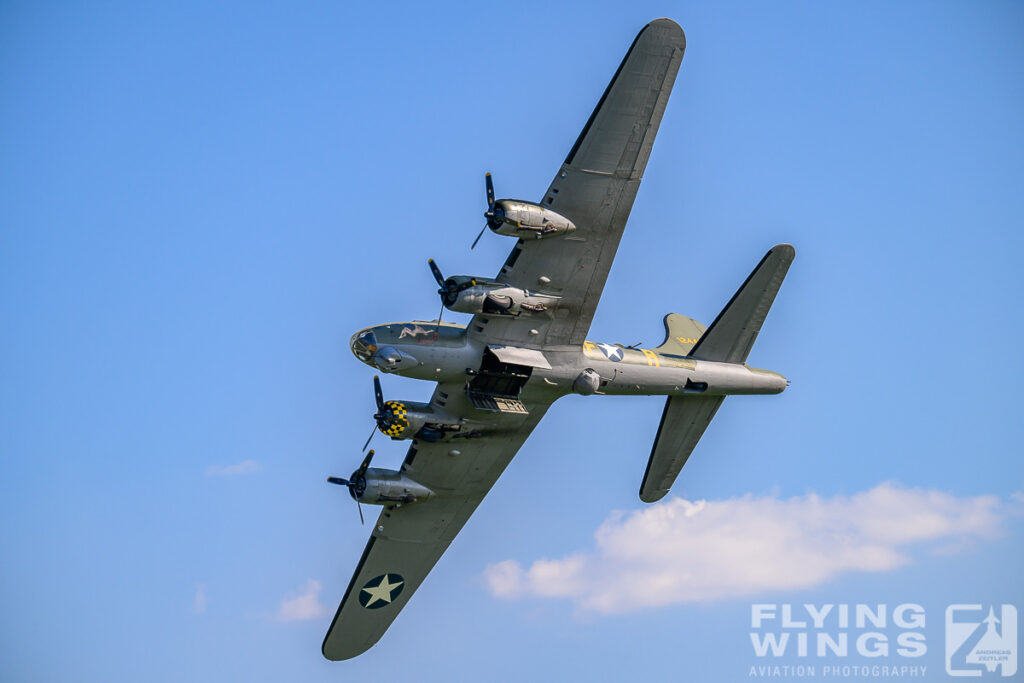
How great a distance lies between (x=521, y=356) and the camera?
30641 mm

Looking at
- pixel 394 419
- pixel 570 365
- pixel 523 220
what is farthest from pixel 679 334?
pixel 394 419

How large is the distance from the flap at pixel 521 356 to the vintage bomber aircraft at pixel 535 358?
0.03 metres

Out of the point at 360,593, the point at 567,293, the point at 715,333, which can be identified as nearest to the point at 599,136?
the point at 567,293

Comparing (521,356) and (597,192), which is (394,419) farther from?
(597,192)

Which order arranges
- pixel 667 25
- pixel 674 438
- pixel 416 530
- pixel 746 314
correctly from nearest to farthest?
1. pixel 667 25
2. pixel 746 314
3. pixel 674 438
4. pixel 416 530

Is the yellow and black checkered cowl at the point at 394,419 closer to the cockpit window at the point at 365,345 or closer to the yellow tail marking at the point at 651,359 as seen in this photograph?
the cockpit window at the point at 365,345

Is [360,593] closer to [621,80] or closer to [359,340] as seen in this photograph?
[359,340]

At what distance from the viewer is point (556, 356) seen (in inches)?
1237

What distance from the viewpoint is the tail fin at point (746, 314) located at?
33625 millimetres

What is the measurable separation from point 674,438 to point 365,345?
11.5 m

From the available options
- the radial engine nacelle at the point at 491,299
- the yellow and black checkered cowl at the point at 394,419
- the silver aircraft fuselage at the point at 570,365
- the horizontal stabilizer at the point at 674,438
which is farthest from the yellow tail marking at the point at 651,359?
the yellow and black checkered cowl at the point at 394,419

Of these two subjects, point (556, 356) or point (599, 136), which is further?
point (556, 356)

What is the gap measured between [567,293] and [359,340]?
5.84 meters

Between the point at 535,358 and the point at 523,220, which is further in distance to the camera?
the point at 535,358
